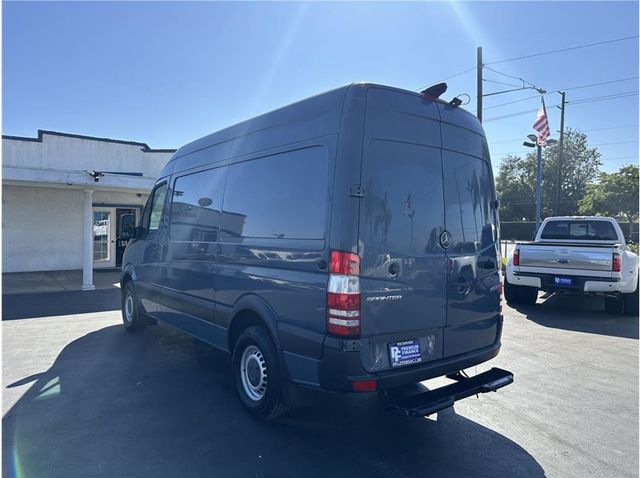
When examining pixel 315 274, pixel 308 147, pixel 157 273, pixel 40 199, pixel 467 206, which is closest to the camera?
pixel 315 274

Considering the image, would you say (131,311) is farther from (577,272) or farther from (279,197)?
(577,272)

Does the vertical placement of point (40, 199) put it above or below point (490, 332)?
above

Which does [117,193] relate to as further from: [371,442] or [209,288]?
[371,442]

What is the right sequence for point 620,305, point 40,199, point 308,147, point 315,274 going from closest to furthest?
point 315,274
point 308,147
point 620,305
point 40,199

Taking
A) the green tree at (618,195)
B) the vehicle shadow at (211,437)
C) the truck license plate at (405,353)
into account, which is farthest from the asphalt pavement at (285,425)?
the green tree at (618,195)

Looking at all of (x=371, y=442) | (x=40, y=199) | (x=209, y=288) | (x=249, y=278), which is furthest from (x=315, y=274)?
(x=40, y=199)

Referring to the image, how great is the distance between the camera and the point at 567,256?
864 cm

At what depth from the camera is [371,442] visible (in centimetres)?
362

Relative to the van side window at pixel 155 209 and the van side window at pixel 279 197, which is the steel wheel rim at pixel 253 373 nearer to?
the van side window at pixel 279 197

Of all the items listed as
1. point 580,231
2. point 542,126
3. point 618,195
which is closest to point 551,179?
point 618,195

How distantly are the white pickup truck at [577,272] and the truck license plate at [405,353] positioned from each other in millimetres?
6491

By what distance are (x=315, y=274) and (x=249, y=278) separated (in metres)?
0.95

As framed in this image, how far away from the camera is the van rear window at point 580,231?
10352 millimetres

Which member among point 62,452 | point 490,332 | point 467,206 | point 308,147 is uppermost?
point 308,147
